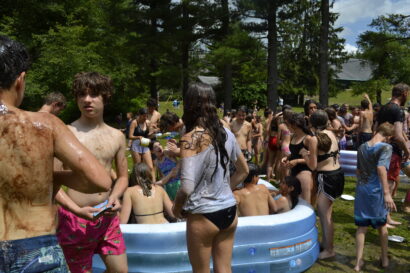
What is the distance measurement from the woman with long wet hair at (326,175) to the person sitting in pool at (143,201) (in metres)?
1.92

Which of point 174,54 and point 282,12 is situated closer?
point 282,12

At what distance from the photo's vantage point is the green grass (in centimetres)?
447

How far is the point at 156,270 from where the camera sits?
3.94 metres

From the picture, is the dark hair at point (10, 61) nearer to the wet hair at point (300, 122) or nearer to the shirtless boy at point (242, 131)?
the wet hair at point (300, 122)

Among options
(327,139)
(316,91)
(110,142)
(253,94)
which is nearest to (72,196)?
(110,142)

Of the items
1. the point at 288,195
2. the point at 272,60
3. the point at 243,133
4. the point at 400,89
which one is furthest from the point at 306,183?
the point at 272,60

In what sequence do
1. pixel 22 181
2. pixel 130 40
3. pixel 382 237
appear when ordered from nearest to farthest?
1. pixel 22 181
2. pixel 382 237
3. pixel 130 40

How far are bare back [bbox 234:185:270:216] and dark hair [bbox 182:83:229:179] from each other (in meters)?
2.14

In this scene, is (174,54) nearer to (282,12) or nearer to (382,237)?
(282,12)

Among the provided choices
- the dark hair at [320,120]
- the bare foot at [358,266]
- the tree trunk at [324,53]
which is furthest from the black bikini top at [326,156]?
the tree trunk at [324,53]

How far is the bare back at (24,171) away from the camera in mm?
1543

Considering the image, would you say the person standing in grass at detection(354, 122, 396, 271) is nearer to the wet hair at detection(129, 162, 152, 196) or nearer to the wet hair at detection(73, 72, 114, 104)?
the wet hair at detection(129, 162, 152, 196)

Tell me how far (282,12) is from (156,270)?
18159 millimetres

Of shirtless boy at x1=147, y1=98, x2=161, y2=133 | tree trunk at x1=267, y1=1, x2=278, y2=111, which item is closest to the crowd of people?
shirtless boy at x1=147, y1=98, x2=161, y2=133
